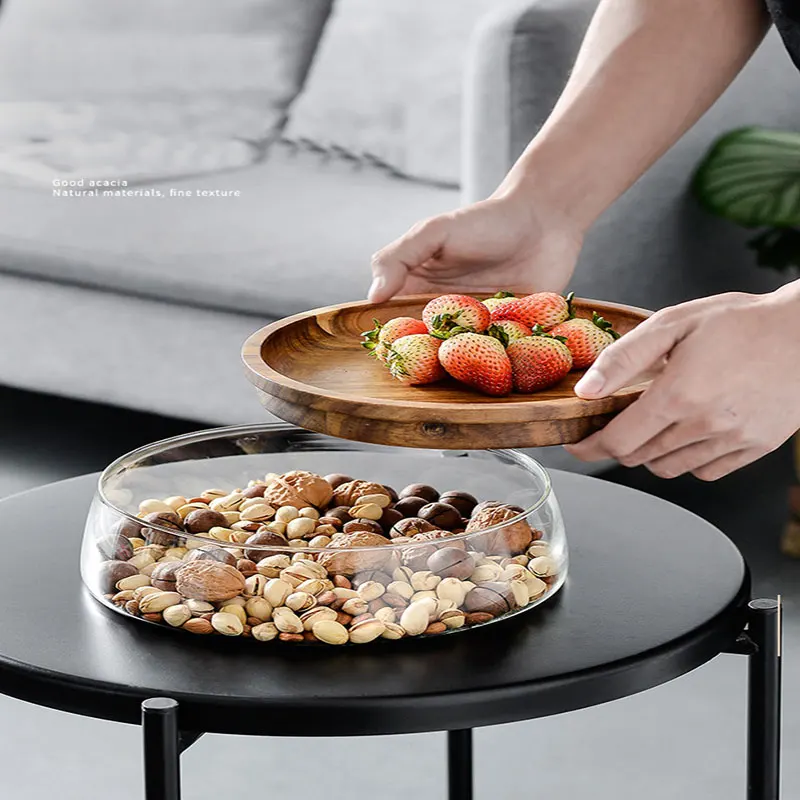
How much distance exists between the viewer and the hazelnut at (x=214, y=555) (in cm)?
89

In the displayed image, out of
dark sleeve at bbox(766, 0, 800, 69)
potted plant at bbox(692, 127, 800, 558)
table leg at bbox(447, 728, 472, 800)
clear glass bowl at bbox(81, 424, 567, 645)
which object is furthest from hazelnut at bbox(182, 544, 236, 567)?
potted plant at bbox(692, 127, 800, 558)

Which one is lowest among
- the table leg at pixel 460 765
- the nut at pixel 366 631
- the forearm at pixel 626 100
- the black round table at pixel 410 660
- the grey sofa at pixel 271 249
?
the table leg at pixel 460 765

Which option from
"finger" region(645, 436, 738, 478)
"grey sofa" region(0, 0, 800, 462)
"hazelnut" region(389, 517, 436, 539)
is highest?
"finger" region(645, 436, 738, 478)

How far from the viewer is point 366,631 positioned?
86cm

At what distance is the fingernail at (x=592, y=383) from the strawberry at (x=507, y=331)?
0.13 metres

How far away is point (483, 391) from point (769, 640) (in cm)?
27

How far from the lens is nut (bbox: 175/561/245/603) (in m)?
Answer: 0.88

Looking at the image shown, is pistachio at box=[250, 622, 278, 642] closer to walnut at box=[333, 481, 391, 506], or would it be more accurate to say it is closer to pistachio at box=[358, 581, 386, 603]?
pistachio at box=[358, 581, 386, 603]

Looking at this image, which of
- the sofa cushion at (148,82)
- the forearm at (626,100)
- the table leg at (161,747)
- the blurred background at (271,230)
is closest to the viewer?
the table leg at (161,747)

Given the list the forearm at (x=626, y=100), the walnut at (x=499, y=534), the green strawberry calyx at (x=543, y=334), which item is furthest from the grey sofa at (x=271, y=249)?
the walnut at (x=499, y=534)

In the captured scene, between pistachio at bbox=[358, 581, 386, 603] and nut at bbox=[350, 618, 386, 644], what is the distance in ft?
0.05

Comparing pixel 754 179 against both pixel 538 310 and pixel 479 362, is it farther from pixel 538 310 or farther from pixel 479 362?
pixel 479 362

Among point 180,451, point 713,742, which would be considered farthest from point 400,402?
point 713,742

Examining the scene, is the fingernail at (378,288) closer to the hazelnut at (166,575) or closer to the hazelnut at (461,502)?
the hazelnut at (461,502)
